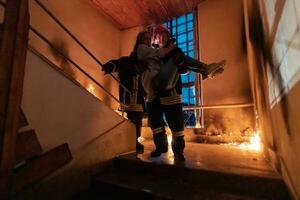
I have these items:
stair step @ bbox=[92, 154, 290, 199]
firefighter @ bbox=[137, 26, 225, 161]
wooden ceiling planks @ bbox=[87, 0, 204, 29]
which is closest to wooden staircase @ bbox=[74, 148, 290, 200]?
stair step @ bbox=[92, 154, 290, 199]

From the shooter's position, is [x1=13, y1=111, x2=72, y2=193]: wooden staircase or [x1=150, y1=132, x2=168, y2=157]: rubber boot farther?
[x1=150, y1=132, x2=168, y2=157]: rubber boot

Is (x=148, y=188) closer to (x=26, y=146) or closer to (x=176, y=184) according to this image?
(x=176, y=184)

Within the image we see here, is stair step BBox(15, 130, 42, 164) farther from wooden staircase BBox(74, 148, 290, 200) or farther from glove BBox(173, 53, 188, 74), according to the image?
glove BBox(173, 53, 188, 74)

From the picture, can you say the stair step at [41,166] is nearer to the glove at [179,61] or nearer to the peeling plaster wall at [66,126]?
→ the peeling plaster wall at [66,126]

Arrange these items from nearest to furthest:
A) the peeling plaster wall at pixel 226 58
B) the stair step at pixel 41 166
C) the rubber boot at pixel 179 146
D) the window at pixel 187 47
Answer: the stair step at pixel 41 166 → the rubber boot at pixel 179 146 → the peeling plaster wall at pixel 226 58 → the window at pixel 187 47

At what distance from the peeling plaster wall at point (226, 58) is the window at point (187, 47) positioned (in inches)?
16.5

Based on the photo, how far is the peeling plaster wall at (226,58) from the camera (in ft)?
12.8

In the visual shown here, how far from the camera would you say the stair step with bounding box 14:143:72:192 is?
51.3 inches

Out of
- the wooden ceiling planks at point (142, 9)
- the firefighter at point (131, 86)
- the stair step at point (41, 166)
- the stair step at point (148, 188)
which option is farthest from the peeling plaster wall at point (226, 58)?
the stair step at point (41, 166)

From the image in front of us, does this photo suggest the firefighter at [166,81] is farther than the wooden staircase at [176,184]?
Yes

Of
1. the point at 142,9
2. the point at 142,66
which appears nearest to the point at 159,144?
the point at 142,66

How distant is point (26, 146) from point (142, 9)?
15.4 ft

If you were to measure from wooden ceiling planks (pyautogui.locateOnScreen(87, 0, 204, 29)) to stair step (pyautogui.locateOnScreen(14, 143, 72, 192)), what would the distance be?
14.3 feet

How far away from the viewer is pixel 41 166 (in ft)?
4.65
